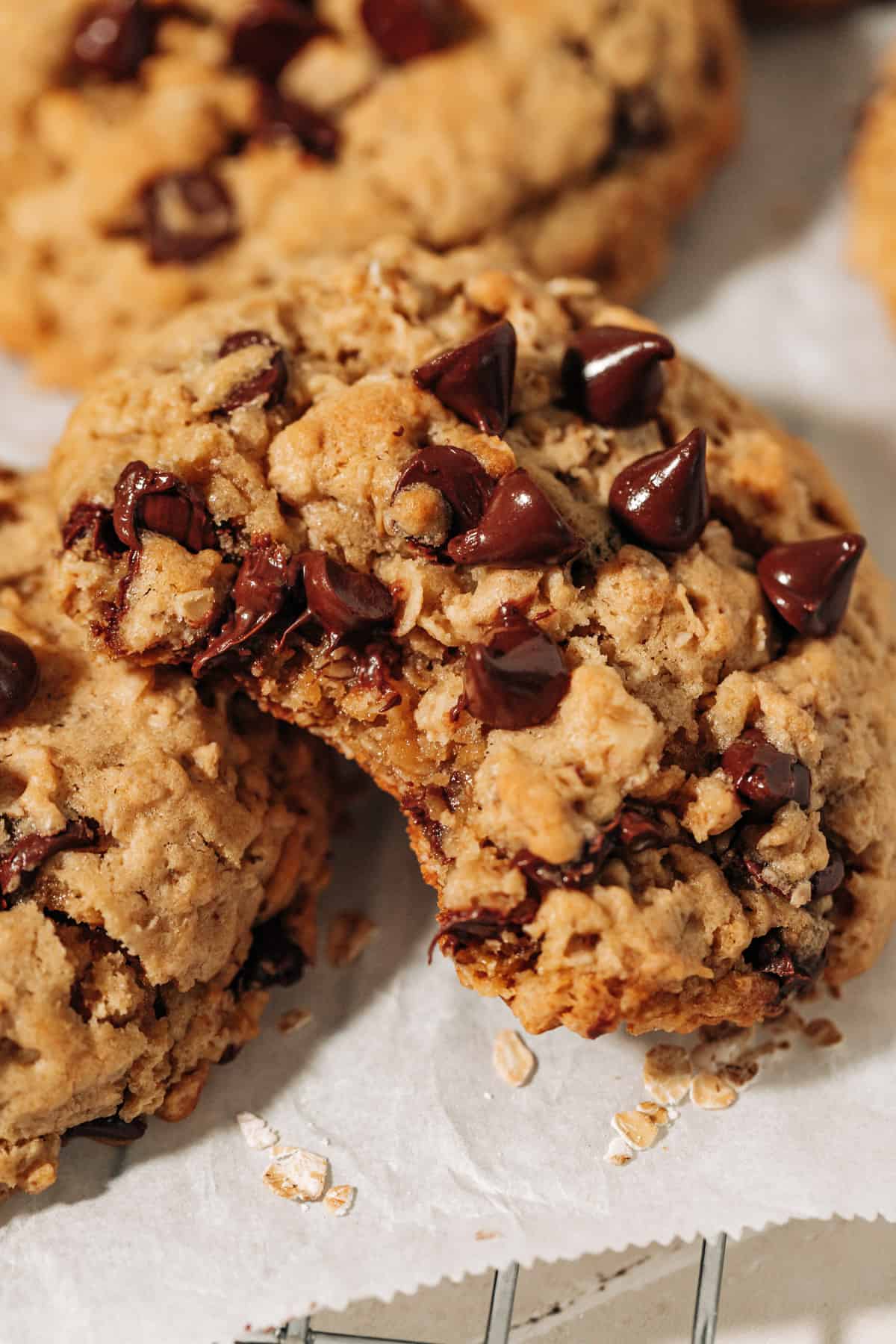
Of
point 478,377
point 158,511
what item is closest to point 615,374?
point 478,377

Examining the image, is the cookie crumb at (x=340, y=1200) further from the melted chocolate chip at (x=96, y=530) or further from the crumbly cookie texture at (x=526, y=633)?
the melted chocolate chip at (x=96, y=530)

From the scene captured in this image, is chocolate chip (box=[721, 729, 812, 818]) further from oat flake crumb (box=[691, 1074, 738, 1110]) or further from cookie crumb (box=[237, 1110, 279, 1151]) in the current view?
cookie crumb (box=[237, 1110, 279, 1151])

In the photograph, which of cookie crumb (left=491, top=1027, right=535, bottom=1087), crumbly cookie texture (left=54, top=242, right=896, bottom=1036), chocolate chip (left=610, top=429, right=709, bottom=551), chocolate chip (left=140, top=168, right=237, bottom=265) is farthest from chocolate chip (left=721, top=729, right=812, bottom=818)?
chocolate chip (left=140, top=168, right=237, bottom=265)

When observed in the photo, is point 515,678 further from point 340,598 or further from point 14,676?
point 14,676

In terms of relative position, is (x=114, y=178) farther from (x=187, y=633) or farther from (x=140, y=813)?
(x=140, y=813)

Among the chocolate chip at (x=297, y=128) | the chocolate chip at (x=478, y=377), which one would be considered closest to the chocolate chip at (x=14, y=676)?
the chocolate chip at (x=478, y=377)
